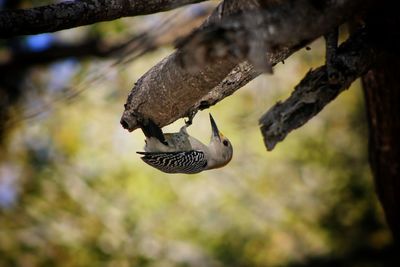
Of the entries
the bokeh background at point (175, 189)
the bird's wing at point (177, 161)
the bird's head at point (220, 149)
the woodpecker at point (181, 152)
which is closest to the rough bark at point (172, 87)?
the woodpecker at point (181, 152)

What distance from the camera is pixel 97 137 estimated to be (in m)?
8.66

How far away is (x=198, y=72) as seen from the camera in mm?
2613

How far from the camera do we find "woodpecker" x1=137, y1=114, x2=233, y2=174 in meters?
3.73

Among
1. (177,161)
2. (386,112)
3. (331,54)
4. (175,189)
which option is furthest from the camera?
(175,189)

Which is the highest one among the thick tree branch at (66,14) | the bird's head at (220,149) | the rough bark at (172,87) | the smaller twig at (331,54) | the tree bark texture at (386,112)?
the thick tree branch at (66,14)

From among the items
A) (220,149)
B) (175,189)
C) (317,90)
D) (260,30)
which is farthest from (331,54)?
(175,189)

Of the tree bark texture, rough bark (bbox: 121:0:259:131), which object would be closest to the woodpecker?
rough bark (bbox: 121:0:259:131)

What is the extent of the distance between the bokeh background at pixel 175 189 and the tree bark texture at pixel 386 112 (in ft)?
9.94

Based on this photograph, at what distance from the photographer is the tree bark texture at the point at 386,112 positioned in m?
2.96

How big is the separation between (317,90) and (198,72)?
78 centimetres

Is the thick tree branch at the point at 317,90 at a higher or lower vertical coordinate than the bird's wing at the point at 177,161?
lower

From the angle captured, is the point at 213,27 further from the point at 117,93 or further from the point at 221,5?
the point at 117,93

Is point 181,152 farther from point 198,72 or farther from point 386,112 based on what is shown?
point 198,72

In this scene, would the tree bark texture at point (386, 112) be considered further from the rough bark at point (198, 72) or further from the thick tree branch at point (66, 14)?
the thick tree branch at point (66, 14)
